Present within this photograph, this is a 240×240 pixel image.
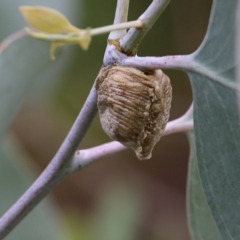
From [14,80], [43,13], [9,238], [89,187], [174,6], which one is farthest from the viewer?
[89,187]

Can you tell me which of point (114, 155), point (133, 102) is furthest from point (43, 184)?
point (114, 155)

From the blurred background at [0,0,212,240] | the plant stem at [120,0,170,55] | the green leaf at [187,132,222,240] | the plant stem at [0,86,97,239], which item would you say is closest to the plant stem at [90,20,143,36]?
the plant stem at [120,0,170,55]

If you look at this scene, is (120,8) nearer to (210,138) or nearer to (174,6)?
(210,138)

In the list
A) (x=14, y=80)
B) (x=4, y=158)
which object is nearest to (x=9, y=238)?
(x=4, y=158)

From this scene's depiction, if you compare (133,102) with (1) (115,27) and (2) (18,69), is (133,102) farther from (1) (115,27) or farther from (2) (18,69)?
(2) (18,69)

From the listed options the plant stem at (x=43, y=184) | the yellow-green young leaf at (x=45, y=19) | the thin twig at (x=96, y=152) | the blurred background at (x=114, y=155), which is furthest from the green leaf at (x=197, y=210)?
the blurred background at (x=114, y=155)

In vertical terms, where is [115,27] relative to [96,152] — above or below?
above
